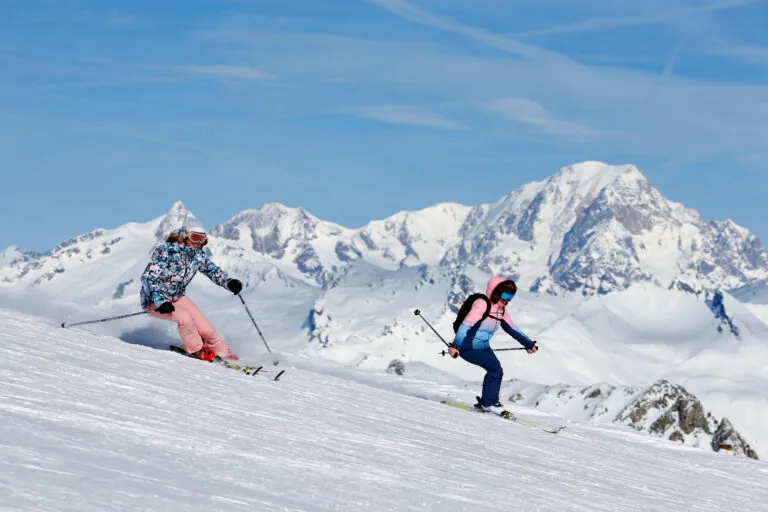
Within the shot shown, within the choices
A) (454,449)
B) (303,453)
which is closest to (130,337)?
(454,449)

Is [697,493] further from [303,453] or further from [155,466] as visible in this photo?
[155,466]

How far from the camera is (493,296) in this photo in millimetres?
16297

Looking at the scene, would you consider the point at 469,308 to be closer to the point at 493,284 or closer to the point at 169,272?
the point at 493,284

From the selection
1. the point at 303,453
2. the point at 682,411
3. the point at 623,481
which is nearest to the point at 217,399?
the point at 303,453

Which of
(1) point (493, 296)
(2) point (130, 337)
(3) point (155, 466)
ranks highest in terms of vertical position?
(1) point (493, 296)

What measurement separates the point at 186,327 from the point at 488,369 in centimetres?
499

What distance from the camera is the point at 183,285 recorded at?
15.4 meters

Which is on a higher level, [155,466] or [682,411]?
[682,411]

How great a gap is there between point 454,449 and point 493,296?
5454mm

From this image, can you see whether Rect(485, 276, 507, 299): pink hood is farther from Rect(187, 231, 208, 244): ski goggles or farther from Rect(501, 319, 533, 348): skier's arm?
Rect(187, 231, 208, 244): ski goggles

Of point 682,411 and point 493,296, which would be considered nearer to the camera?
point 493,296

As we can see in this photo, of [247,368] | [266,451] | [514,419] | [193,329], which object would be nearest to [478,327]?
[514,419]

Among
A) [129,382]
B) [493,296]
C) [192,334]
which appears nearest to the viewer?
[129,382]

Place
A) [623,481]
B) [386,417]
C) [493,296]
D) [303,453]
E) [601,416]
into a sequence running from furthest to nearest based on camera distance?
[601,416] → [493,296] → [386,417] → [623,481] → [303,453]
